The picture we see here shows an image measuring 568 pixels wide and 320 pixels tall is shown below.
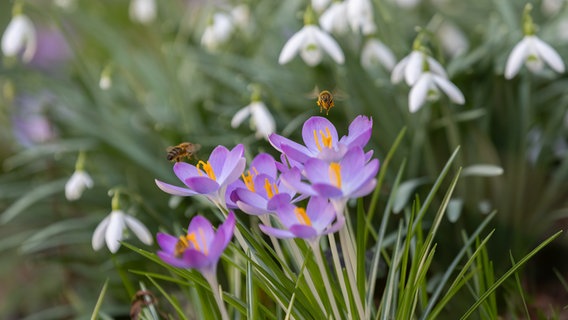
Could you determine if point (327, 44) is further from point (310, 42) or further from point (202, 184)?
point (202, 184)

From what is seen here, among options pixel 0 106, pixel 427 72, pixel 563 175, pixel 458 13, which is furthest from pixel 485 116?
pixel 0 106

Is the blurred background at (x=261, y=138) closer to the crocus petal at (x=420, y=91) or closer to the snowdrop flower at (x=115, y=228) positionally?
the snowdrop flower at (x=115, y=228)

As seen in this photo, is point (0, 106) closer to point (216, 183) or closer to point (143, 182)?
point (143, 182)

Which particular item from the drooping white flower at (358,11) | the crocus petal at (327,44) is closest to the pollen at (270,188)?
the crocus petal at (327,44)

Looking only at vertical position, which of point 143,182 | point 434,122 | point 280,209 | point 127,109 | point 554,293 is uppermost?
point 127,109

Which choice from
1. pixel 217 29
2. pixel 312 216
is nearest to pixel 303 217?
pixel 312 216

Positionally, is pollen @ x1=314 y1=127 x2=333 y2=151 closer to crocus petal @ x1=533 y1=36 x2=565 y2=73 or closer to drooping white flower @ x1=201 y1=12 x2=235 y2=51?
crocus petal @ x1=533 y1=36 x2=565 y2=73

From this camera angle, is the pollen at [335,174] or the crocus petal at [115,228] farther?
the crocus petal at [115,228]
